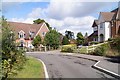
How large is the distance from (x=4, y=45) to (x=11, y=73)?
3.34m

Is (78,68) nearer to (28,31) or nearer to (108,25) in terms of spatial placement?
(108,25)

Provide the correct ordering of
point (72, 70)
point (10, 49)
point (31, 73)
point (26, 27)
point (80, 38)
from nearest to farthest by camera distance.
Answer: point (31, 73), point (10, 49), point (72, 70), point (26, 27), point (80, 38)

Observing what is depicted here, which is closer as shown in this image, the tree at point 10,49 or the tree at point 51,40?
the tree at point 10,49

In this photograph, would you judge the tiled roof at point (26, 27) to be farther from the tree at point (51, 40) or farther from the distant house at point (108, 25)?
the distant house at point (108, 25)

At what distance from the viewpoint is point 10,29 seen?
1816cm

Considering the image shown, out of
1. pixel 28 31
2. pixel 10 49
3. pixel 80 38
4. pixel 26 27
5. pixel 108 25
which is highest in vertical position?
pixel 26 27

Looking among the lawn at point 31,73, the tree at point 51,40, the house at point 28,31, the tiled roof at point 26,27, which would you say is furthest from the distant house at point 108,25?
the lawn at point 31,73

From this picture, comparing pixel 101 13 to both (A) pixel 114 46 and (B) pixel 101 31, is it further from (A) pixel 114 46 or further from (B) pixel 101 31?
(A) pixel 114 46

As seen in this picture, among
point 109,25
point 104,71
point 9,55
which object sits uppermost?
point 109,25

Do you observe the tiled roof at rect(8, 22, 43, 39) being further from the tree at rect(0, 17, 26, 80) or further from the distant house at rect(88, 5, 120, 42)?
the tree at rect(0, 17, 26, 80)

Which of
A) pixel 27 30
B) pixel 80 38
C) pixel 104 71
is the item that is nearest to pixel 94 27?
pixel 80 38

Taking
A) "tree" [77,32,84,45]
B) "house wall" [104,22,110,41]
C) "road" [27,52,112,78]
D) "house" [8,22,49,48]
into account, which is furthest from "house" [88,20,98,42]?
"road" [27,52,112,78]

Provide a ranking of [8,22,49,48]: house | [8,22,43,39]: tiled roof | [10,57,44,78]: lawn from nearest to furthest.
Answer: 1. [10,57,44,78]: lawn
2. [8,22,49,48]: house
3. [8,22,43,39]: tiled roof

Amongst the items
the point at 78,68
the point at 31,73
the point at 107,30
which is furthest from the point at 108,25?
the point at 31,73
